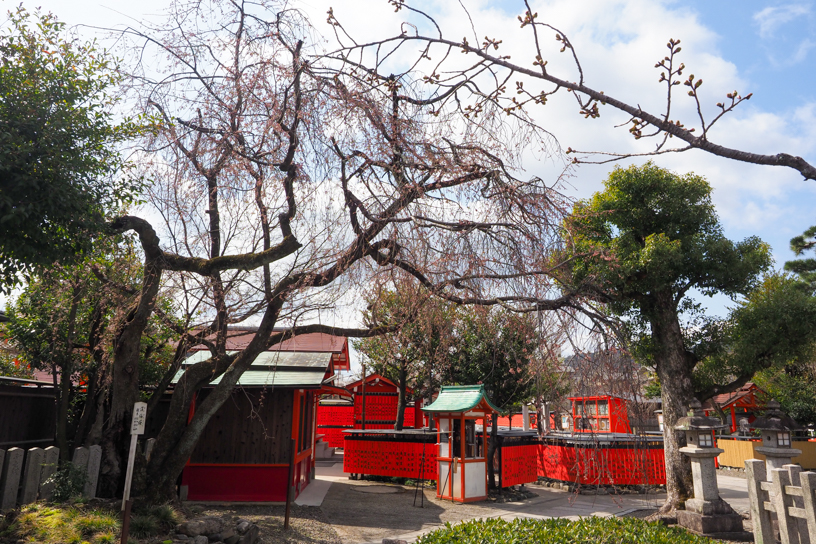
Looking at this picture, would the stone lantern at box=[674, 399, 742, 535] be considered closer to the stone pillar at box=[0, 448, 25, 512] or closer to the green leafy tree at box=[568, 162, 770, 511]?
the green leafy tree at box=[568, 162, 770, 511]

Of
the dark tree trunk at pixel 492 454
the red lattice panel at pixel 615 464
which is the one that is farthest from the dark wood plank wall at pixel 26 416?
the red lattice panel at pixel 615 464

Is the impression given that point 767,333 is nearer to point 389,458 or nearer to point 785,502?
point 785,502

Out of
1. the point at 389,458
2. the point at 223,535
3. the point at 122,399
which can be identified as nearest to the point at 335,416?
the point at 389,458

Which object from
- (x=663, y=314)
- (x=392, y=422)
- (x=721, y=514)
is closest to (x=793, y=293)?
(x=663, y=314)

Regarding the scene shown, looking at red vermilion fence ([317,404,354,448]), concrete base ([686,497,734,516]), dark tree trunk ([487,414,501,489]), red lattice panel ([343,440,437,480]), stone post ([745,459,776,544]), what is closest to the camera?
stone post ([745,459,776,544])

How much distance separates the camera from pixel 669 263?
32.4 ft

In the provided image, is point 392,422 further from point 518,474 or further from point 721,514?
point 721,514

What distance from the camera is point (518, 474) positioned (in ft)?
47.3

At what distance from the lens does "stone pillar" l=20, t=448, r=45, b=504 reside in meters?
6.88

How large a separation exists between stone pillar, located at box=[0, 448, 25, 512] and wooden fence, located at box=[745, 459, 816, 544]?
9481 millimetres

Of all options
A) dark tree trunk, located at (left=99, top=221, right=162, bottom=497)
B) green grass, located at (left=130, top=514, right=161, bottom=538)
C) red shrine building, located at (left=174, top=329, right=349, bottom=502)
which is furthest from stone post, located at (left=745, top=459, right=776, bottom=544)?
dark tree trunk, located at (left=99, top=221, right=162, bottom=497)

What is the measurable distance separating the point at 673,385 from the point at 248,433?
888cm

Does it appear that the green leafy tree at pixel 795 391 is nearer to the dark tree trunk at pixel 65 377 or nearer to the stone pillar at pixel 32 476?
the dark tree trunk at pixel 65 377

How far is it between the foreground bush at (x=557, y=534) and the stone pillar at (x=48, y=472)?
543 centimetres
